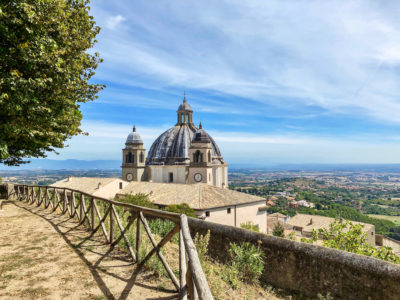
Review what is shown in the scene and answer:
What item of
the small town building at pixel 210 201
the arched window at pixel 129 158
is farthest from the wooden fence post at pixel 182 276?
the arched window at pixel 129 158

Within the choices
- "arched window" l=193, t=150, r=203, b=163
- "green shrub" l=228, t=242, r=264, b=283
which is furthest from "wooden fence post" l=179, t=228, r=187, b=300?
"arched window" l=193, t=150, r=203, b=163

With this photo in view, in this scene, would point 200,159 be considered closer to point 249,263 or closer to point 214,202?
point 214,202

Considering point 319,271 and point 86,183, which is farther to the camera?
point 86,183

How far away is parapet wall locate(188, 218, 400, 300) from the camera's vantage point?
17.0ft

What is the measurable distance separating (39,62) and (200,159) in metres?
33.5

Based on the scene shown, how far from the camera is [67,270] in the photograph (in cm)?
541

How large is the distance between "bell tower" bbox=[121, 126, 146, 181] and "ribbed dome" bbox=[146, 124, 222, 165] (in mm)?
2084

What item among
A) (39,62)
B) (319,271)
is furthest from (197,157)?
(319,271)

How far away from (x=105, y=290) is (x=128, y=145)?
4286 centimetres

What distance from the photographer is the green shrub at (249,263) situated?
6294 mm

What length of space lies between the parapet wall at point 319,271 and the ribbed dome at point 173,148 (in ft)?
124

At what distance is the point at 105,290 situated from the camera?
4566 mm

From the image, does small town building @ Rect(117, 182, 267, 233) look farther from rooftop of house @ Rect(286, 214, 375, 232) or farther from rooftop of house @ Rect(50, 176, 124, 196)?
rooftop of house @ Rect(286, 214, 375, 232)

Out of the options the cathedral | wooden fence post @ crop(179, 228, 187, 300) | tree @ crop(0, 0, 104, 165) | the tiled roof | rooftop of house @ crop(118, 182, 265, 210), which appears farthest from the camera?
the cathedral
